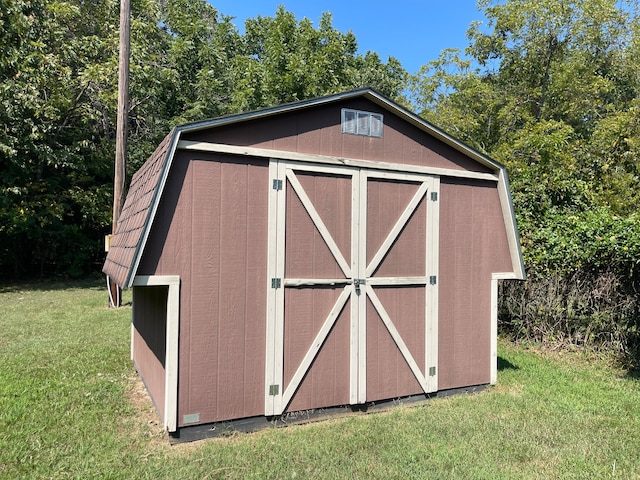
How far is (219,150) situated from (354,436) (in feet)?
8.76

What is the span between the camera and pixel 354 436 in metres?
3.85

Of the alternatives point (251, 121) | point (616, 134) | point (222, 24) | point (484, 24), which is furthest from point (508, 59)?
point (251, 121)

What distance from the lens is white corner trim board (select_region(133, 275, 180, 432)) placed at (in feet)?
12.0

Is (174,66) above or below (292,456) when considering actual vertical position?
above

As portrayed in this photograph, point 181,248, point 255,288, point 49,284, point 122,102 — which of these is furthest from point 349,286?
point 49,284

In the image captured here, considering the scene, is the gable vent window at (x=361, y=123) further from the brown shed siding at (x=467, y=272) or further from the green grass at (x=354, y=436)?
the green grass at (x=354, y=436)

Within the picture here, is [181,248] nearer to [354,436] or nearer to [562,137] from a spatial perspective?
[354,436]

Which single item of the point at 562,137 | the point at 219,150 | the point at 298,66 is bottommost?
the point at 219,150

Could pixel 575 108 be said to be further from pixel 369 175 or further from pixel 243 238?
pixel 243 238

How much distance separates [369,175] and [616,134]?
937 centimetres

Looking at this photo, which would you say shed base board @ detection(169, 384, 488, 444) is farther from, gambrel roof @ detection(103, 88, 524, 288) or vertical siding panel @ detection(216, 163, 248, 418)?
gambrel roof @ detection(103, 88, 524, 288)

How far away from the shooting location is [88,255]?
1641 cm

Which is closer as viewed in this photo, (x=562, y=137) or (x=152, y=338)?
(x=152, y=338)

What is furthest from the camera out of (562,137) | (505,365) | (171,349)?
(562,137)
